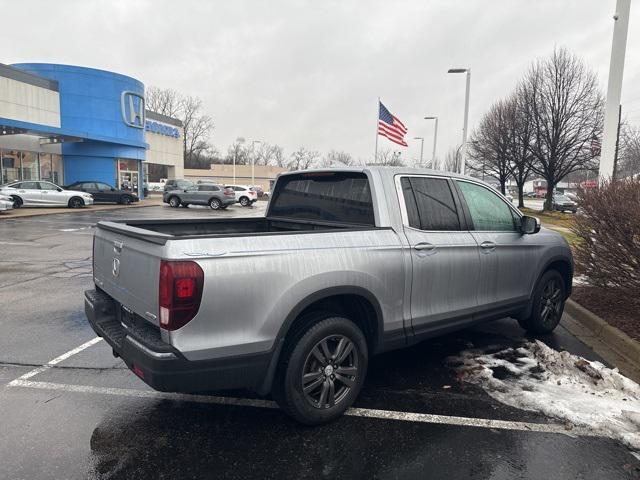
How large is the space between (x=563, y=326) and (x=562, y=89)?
89.8 ft

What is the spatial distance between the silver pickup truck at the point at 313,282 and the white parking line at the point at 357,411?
0.34 meters

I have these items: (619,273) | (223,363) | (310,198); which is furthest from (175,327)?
(619,273)

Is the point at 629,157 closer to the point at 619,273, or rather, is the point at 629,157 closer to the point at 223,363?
the point at 619,273

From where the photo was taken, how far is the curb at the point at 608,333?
15.4ft

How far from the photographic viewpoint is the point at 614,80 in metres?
8.21

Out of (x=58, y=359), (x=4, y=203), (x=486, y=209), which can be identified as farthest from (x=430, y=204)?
(x=4, y=203)

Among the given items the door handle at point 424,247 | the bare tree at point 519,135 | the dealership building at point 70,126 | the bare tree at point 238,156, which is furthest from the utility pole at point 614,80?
the bare tree at point 238,156

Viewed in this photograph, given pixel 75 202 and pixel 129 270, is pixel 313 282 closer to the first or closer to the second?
pixel 129 270

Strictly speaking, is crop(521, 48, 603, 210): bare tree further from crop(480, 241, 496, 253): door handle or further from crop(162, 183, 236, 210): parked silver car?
crop(480, 241, 496, 253): door handle

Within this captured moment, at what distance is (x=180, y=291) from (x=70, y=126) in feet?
105

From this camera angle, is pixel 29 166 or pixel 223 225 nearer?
pixel 223 225

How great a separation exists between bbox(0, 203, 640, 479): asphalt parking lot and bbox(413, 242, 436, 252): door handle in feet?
3.96

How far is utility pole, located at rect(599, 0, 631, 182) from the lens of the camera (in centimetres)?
804

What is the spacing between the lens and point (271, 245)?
2947 mm
